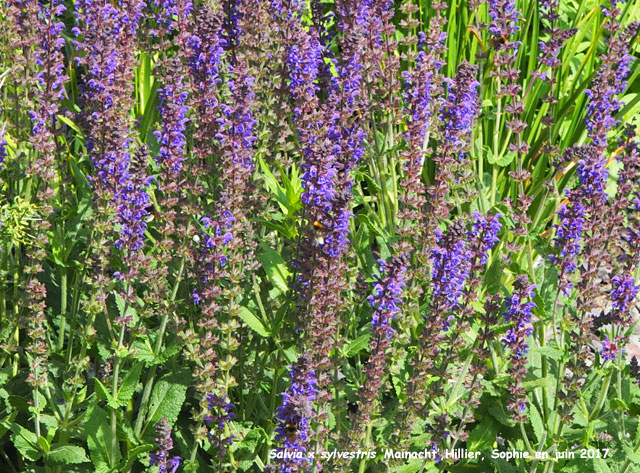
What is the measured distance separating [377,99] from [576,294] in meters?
1.52

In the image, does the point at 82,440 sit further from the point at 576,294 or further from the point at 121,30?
the point at 576,294

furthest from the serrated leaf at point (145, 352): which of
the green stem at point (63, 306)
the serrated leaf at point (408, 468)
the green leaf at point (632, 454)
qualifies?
the green leaf at point (632, 454)

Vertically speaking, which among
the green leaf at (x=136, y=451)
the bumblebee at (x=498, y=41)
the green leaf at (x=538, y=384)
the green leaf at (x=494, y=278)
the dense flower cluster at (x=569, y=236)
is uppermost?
the bumblebee at (x=498, y=41)

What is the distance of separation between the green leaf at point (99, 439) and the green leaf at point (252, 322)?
2.45ft

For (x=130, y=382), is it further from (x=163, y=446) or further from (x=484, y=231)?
(x=484, y=231)

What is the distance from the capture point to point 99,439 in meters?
3.83

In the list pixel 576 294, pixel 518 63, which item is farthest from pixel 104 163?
pixel 518 63

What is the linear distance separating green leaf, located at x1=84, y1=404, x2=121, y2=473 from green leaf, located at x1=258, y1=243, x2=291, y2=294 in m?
0.94

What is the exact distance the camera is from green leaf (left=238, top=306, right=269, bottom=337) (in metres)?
3.70

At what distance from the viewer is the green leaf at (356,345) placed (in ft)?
12.3

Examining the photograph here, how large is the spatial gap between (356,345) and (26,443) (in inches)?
60.4

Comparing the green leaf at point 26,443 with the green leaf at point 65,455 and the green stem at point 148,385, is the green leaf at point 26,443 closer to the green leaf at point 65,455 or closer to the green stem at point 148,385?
the green leaf at point 65,455

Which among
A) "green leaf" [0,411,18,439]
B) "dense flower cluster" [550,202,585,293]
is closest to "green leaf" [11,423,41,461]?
"green leaf" [0,411,18,439]

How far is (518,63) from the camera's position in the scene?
20.7ft
